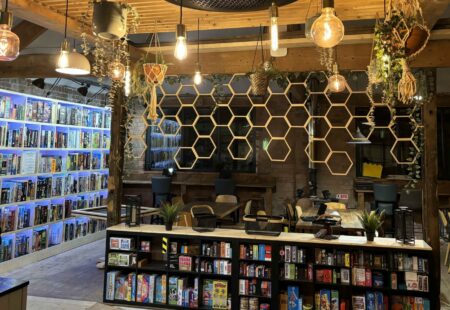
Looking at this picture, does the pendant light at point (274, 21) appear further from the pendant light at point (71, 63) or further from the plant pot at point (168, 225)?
the plant pot at point (168, 225)

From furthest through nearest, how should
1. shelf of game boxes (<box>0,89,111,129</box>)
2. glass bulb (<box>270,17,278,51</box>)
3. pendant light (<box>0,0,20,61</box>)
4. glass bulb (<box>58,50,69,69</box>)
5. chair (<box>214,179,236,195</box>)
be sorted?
1. chair (<box>214,179,236,195</box>)
2. shelf of game boxes (<box>0,89,111,129</box>)
3. glass bulb (<box>58,50,69,69</box>)
4. pendant light (<box>0,0,20,61</box>)
5. glass bulb (<box>270,17,278,51</box>)

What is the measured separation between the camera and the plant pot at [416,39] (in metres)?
2.03

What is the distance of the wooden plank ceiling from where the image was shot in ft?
9.97

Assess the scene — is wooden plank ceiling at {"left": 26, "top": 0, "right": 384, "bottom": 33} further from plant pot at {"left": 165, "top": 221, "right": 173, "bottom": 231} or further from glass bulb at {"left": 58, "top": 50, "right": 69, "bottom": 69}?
plant pot at {"left": 165, "top": 221, "right": 173, "bottom": 231}

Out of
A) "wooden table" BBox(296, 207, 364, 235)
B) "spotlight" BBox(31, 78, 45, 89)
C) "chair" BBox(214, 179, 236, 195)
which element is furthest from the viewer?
"chair" BBox(214, 179, 236, 195)

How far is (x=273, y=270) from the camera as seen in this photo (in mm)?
3607

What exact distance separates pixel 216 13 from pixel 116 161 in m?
2.30

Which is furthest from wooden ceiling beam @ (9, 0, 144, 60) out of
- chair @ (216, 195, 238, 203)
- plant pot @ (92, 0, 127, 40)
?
chair @ (216, 195, 238, 203)

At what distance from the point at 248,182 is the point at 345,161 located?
7.47 ft

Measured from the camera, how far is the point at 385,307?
3.39 meters

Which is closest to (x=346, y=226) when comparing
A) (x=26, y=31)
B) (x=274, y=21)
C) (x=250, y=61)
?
(x=250, y=61)

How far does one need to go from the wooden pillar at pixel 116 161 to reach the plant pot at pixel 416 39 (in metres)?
3.53

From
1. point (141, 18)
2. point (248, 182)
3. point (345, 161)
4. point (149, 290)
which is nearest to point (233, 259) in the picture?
point (149, 290)

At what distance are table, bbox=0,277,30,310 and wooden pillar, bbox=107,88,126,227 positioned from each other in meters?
2.15
